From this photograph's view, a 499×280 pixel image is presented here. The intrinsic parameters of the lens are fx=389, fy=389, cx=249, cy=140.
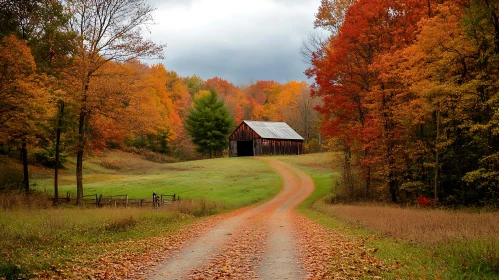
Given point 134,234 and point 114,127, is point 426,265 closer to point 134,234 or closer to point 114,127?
point 134,234

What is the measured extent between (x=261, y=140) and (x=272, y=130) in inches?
196

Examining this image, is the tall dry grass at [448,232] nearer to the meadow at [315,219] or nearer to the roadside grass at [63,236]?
the meadow at [315,219]

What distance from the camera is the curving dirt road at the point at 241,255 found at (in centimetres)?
867

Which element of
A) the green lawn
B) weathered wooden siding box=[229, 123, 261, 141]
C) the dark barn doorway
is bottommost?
the green lawn

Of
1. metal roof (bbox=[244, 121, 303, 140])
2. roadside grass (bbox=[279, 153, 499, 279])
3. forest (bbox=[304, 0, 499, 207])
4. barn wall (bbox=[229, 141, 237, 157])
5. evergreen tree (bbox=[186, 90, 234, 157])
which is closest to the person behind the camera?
roadside grass (bbox=[279, 153, 499, 279])

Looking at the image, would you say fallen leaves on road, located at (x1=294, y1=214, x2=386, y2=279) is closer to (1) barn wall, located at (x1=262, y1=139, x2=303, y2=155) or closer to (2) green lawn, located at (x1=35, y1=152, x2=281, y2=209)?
(2) green lawn, located at (x1=35, y1=152, x2=281, y2=209)

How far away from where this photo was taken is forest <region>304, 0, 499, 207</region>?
18.6m

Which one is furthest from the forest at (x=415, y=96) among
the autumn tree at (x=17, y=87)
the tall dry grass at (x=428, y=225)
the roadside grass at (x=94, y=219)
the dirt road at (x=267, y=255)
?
the autumn tree at (x=17, y=87)

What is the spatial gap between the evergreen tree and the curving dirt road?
54.7m

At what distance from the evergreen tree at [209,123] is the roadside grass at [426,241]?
5452 cm

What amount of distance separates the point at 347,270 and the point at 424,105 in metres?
14.0

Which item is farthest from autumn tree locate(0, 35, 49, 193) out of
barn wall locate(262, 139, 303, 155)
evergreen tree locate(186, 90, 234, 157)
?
evergreen tree locate(186, 90, 234, 157)

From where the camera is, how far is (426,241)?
417 inches

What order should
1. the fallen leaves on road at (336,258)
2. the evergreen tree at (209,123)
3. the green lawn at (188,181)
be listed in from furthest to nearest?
1. the evergreen tree at (209,123)
2. the green lawn at (188,181)
3. the fallen leaves on road at (336,258)
